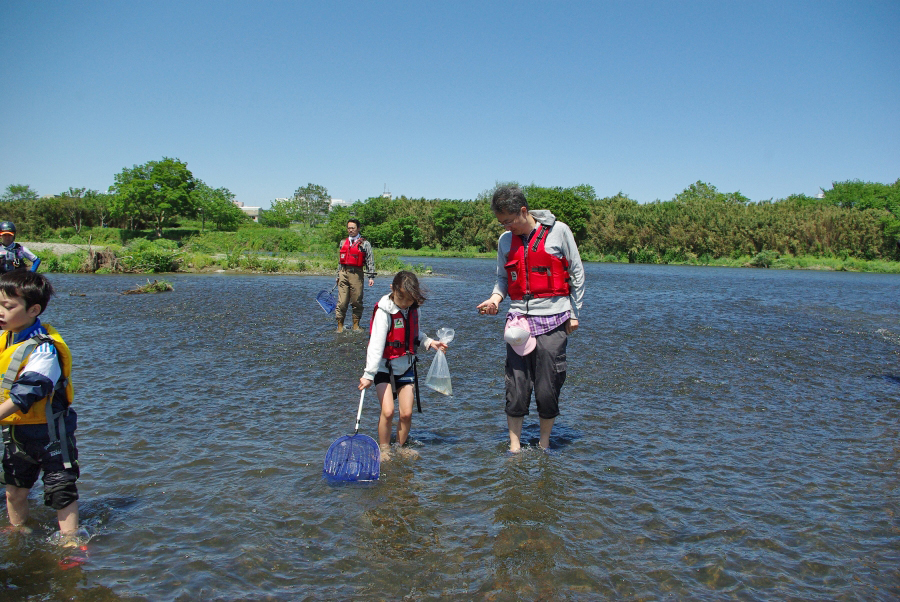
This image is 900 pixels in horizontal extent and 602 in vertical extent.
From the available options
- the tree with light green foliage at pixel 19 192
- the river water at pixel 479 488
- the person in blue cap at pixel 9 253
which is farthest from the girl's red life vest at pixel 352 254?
the tree with light green foliage at pixel 19 192

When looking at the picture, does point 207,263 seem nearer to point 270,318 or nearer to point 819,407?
point 270,318

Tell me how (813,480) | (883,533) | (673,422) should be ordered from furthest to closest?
(673,422) → (813,480) → (883,533)

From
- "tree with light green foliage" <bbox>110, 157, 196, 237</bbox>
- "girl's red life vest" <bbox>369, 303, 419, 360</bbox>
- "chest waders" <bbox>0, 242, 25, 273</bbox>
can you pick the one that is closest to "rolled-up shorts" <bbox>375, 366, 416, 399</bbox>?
"girl's red life vest" <bbox>369, 303, 419, 360</bbox>

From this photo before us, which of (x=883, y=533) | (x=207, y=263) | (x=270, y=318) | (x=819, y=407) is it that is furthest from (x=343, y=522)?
(x=207, y=263)

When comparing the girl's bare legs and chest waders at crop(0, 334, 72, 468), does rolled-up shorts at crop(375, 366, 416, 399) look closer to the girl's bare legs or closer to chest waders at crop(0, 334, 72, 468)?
the girl's bare legs

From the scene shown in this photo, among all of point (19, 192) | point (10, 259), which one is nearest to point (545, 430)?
point (10, 259)

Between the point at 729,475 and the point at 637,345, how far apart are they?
6978mm

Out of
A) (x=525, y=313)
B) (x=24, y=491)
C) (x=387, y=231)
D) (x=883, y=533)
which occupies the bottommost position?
(x=883, y=533)

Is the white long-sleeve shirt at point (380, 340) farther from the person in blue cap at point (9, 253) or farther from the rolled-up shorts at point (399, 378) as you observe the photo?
the person in blue cap at point (9, 253)

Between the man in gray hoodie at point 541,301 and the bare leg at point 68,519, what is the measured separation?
3.24 meters

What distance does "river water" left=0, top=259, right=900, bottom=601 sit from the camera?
3.57 m

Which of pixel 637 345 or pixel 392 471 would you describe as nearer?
pixel 392 471

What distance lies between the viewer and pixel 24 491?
3861 mm

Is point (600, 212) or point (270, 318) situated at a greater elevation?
point (600, 212)
